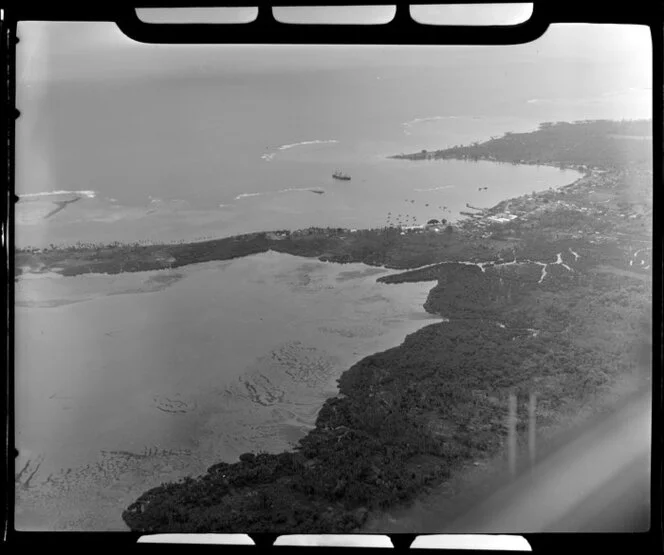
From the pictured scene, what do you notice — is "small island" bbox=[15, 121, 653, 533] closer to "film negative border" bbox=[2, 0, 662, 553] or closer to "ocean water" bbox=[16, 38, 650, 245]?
"ocean water" bbox=[16, 38, 650, 245]

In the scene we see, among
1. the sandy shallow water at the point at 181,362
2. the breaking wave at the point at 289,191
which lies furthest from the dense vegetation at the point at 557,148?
the sandy shallow water at the point at 181,362

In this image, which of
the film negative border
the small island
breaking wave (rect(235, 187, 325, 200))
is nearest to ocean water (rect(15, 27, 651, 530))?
breaking wave (rect(235, 187, 325, 200))

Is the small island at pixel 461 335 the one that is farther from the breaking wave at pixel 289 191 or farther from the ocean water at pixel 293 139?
the breaking wave at pixel 289 191

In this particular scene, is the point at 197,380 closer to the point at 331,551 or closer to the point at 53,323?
the point at 53,323

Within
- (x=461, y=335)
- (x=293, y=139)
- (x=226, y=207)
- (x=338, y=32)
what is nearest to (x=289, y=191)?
(x=293, y=139)

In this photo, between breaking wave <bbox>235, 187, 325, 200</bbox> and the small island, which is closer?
the small island

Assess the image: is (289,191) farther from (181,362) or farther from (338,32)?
(338,32)
